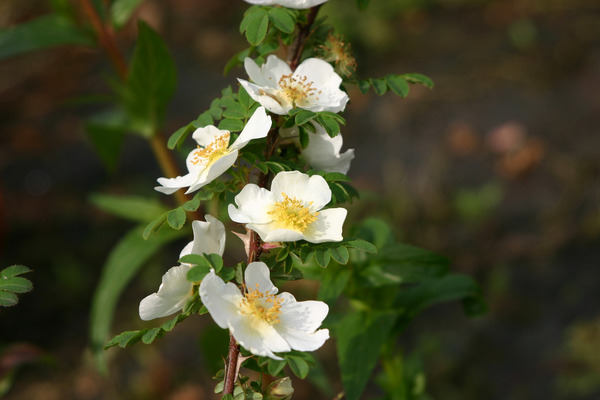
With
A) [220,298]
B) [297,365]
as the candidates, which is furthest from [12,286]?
[297,365]

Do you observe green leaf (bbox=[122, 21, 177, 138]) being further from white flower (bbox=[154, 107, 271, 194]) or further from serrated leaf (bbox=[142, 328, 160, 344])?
serrated leaf (bbox=[142, 328, 160, 344])

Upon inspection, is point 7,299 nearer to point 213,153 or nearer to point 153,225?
point 153,225

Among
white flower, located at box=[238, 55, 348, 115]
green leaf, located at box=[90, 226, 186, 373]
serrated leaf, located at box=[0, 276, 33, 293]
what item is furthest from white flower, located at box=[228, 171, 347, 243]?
green leaf, located at box=[90, 226, 186, 373]

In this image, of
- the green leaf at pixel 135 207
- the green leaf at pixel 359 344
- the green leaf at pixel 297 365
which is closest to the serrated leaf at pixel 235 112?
the green leaf at pixel 297 365

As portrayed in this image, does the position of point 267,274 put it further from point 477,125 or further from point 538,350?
point 477,125

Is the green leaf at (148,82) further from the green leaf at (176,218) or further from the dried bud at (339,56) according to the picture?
the green leaf at (176,218)

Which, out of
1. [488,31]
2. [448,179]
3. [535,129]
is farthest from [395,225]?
[488,31]

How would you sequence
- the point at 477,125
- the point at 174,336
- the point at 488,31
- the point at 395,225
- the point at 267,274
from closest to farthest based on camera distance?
the point at 267,274 → the point at 174,336 → the point at 395,225 → the point at 477,125 → the point at 488,31
